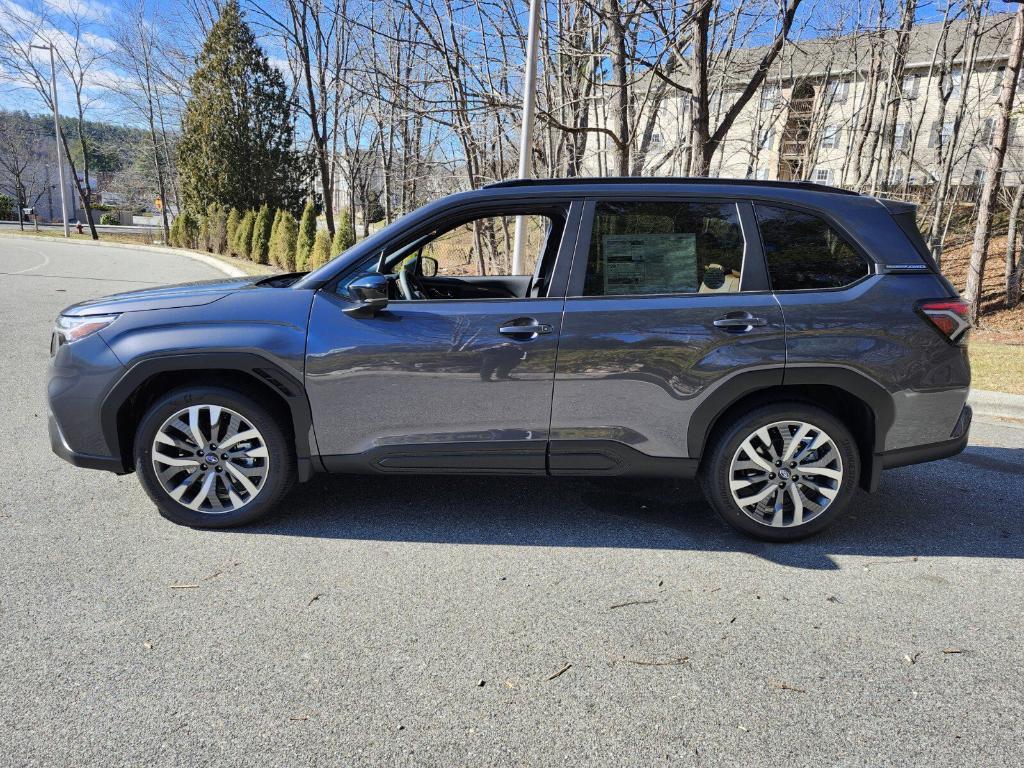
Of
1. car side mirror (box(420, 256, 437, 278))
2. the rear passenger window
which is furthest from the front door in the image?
car side mirror (box(420, 256, 437, 278))

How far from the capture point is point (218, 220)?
3131cm

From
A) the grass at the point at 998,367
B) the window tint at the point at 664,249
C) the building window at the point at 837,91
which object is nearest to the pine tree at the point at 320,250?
the building window at the point at 837,91

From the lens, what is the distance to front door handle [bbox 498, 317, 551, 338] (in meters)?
3.49

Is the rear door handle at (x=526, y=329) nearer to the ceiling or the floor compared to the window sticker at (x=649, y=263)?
nearer to the floor

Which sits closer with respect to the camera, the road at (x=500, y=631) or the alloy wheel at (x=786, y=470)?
the road at (x=500, y=631)

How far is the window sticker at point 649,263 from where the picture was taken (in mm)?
3613

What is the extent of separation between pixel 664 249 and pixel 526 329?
0.85m

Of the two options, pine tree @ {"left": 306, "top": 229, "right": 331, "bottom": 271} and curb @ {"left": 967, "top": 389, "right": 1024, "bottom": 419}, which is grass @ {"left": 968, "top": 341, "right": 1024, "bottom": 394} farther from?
pine tree @ {"left": 306, "top": 229, "right": 331, "bottom": 271}

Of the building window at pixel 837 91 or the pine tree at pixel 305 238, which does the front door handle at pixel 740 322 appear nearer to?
the building window at pixel 837 91

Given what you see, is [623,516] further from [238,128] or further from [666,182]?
[238,128]

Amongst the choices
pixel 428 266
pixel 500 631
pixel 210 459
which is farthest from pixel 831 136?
pixel 500 631

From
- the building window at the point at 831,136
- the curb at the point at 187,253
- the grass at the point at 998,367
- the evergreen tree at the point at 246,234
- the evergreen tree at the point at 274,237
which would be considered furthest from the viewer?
the evergreen tree at the point at 246,234

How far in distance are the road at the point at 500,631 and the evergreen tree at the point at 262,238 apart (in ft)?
74.8

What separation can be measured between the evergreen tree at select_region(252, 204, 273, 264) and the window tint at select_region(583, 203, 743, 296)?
2417 centimetres
